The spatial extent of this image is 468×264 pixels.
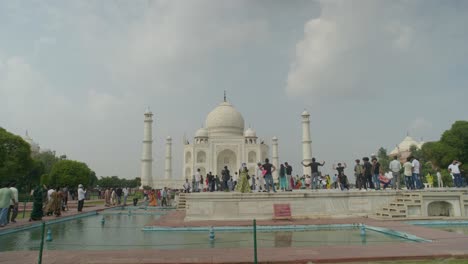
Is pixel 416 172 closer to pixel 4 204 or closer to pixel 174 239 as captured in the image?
→ pixel 174 239

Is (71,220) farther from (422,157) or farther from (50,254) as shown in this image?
(422,157)

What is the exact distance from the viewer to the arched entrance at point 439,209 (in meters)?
11.9

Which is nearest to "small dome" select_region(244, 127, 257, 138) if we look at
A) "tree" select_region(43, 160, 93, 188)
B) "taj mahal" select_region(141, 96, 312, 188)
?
"taj mahal" select_region(141, 96, 312, 188)

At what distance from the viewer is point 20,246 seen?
7.95m

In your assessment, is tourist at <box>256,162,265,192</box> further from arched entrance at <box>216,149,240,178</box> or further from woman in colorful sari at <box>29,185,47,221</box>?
arched entrance at <box>216,149,240,178</box>

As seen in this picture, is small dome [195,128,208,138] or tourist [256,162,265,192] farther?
small dome [195,128,208,138]

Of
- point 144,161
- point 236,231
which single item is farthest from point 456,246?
point 144,161

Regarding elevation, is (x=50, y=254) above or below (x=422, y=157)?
below

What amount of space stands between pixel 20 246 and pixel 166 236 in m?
3.14

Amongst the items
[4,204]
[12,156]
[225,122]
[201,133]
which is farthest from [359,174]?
[201,133]

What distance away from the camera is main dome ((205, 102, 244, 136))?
51812mm

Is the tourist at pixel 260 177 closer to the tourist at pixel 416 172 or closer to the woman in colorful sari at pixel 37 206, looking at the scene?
the tourist at pixel 416 172

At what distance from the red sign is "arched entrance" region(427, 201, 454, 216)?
457cm

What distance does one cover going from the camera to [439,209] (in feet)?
39.4
